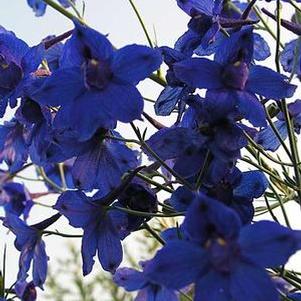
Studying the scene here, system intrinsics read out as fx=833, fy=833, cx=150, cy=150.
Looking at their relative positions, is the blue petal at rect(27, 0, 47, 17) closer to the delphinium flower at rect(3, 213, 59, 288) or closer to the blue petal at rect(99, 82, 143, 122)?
the delphinium flower at rect(3, 213, 59, 288)

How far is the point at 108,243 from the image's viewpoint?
791 mm

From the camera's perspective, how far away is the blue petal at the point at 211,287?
1.97ft

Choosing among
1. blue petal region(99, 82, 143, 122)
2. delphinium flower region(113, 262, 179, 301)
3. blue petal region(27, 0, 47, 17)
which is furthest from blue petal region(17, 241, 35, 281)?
blue petal region(27, 0, 47, 17)

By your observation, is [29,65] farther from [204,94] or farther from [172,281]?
[172,281]

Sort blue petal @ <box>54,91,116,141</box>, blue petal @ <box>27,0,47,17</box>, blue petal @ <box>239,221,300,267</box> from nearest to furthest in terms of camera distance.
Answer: blue petal @ <box>239,221,300,267</box>
blue petal @ <box>54,91,116,141</box>
blue petal @ <box>27,0,47,17</box>

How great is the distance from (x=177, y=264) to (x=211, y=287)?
0.04 m

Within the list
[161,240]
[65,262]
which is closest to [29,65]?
[161,240]

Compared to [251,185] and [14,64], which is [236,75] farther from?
[14,64]

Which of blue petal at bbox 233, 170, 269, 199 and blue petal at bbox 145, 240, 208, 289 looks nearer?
blue petal at bbox 145, 240, 208, 289

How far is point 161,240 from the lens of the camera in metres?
0.79

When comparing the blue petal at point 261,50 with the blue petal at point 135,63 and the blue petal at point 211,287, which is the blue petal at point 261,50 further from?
the blue petal at point 211,287

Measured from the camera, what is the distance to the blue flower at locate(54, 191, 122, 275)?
0.77 meters

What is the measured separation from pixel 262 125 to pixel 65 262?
160cm

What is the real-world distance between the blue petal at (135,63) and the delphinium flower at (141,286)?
0.17 m
